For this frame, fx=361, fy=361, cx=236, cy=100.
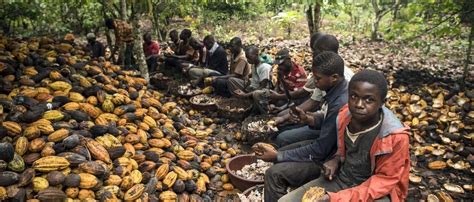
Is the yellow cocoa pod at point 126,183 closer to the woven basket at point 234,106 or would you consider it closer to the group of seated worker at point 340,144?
the group of seated worker at point 340,144

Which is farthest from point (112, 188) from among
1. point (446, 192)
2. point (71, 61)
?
point (446, 192)

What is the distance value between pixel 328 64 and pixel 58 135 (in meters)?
2.42

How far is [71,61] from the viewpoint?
15.6 ft

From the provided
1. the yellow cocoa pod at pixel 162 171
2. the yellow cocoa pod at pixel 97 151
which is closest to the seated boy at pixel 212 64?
the yellow cocoa pod at pixel 162 171

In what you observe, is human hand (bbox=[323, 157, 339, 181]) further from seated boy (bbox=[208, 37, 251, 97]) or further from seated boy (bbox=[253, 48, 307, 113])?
seated boy (bbox=[208, 37, 251, 97])

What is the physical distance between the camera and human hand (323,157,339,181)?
103 inches

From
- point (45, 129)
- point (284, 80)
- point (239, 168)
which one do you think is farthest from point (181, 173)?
point (284, 80)

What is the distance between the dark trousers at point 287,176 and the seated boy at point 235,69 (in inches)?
130

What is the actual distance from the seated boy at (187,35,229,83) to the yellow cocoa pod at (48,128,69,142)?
359cm

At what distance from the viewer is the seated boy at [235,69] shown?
598 cm

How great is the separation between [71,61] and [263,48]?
5362mm

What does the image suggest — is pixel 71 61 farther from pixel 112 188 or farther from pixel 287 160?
pixel 287 160

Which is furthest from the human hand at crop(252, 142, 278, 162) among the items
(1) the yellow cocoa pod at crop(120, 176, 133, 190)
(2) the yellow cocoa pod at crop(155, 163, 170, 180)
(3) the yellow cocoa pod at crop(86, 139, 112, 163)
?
(3) the yellow cocoa pod at crop(86, 139, 112, 163)

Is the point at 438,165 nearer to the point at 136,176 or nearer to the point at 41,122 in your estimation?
the point at 136,176
